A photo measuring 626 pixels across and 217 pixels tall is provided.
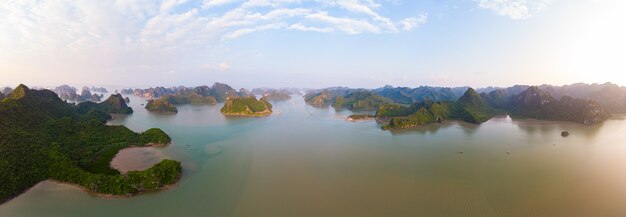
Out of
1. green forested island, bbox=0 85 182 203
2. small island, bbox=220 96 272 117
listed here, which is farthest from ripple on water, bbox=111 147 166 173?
small island, bbox=220 96 272 117

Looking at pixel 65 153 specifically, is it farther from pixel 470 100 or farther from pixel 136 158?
pixel 470 100

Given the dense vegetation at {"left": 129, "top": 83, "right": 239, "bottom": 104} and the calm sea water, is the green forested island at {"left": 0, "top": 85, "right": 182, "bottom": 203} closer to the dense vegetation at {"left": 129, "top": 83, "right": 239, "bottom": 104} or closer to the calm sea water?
the calm sea water

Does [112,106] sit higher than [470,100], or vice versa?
[470,100]

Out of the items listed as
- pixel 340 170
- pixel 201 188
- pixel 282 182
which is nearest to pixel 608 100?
pixel 340 170

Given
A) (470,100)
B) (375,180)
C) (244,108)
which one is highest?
(470,100)

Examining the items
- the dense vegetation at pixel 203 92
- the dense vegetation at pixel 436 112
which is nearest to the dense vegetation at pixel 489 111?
the dense vegetation at pixel 436 112

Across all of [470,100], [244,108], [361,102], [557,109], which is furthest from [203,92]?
[557,109]
